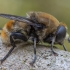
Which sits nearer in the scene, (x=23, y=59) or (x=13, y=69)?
(x=13, y=69)

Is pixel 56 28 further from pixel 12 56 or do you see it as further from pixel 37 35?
pixel 12 56

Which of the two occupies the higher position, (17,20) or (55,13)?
(17,20)

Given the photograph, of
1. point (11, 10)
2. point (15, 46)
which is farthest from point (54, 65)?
point (11, 10)

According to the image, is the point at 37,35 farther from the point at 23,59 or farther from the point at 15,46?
the point at 23,59

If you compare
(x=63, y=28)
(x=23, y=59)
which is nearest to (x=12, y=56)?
(x=23, y=59)

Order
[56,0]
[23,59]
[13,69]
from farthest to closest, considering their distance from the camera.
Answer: [56,0] < [23,59] < [13,69]

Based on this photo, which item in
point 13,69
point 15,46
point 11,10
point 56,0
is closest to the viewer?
point 13,69
